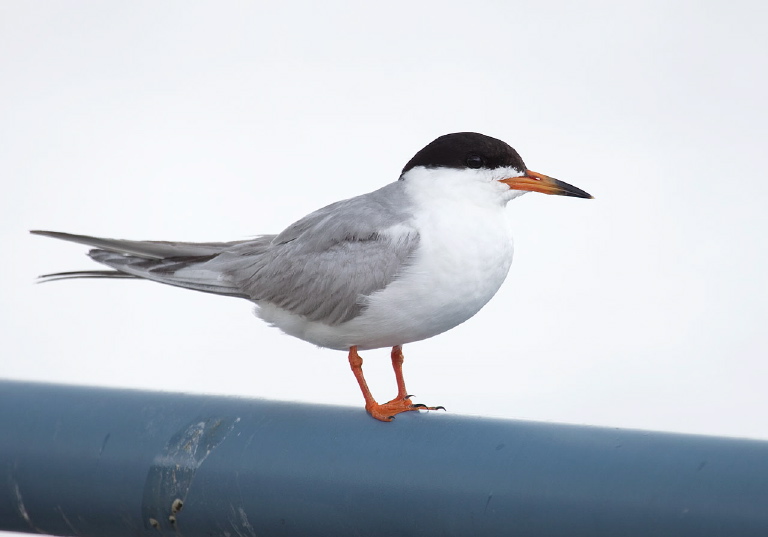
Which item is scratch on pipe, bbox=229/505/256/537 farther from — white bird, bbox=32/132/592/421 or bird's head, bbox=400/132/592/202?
bird's head, bbox=400/132/592/202

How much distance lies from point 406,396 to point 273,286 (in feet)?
2.00

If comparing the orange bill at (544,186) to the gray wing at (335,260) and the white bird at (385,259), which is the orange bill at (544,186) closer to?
the white bird at (385,259)

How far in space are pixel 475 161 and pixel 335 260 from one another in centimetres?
57

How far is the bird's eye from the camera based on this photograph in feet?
12.0

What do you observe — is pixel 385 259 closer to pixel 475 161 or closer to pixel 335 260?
pixel 335 260

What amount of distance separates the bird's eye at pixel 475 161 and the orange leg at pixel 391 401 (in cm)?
73

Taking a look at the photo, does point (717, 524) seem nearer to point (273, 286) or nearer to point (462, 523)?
point (462, 523)

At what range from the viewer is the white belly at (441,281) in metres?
3.34

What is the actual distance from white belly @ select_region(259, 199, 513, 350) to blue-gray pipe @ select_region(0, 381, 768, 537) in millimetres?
692

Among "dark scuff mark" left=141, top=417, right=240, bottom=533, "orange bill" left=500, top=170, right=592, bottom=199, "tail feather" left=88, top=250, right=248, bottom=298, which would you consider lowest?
"dark scuff mark" left=141, top=417, right=240, bottom=533

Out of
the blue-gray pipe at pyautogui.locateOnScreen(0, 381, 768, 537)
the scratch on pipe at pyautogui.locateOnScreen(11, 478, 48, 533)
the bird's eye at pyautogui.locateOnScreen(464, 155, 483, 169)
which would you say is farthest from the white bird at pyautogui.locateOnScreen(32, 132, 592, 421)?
the scratch on pipe at pyautogui.locateOnScreen(11, 478, 48, 533)

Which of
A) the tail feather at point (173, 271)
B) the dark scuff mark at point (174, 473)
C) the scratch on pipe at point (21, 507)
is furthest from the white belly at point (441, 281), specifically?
the scratch on pipe at point (21, 507)

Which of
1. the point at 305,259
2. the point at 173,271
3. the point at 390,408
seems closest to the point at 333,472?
the point at 390,408

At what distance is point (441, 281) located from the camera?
333 cm
